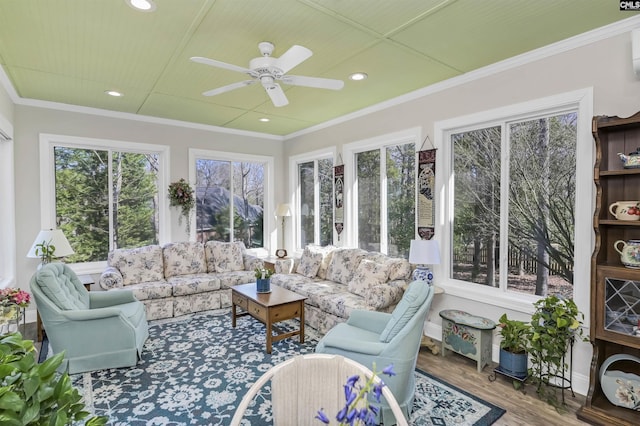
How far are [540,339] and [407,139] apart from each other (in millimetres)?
2574

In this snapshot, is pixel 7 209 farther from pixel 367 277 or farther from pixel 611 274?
pixel 611 274

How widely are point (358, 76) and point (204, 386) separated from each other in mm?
3278

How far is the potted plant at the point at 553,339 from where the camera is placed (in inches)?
102

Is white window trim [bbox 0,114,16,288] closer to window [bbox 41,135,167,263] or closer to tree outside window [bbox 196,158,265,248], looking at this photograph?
window [bbox 41,135,167,263]

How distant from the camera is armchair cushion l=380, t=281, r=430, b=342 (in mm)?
2316

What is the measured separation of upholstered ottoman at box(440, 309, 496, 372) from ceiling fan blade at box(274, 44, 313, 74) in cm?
272

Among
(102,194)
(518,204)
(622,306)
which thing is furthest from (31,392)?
(102,194)

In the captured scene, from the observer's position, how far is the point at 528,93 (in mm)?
3037

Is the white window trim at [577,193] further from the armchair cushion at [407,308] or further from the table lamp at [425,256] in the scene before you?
the armchair cushion at [407,308]

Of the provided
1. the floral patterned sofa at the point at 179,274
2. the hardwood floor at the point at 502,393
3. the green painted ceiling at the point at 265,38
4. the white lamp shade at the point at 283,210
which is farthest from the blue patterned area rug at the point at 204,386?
the green painted ceiling at the point at 265,38

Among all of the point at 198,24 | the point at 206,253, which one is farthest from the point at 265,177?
the point at 198,24

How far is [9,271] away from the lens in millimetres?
4105

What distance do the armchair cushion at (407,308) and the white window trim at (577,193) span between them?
55.5 inches

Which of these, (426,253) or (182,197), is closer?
(426,253)
